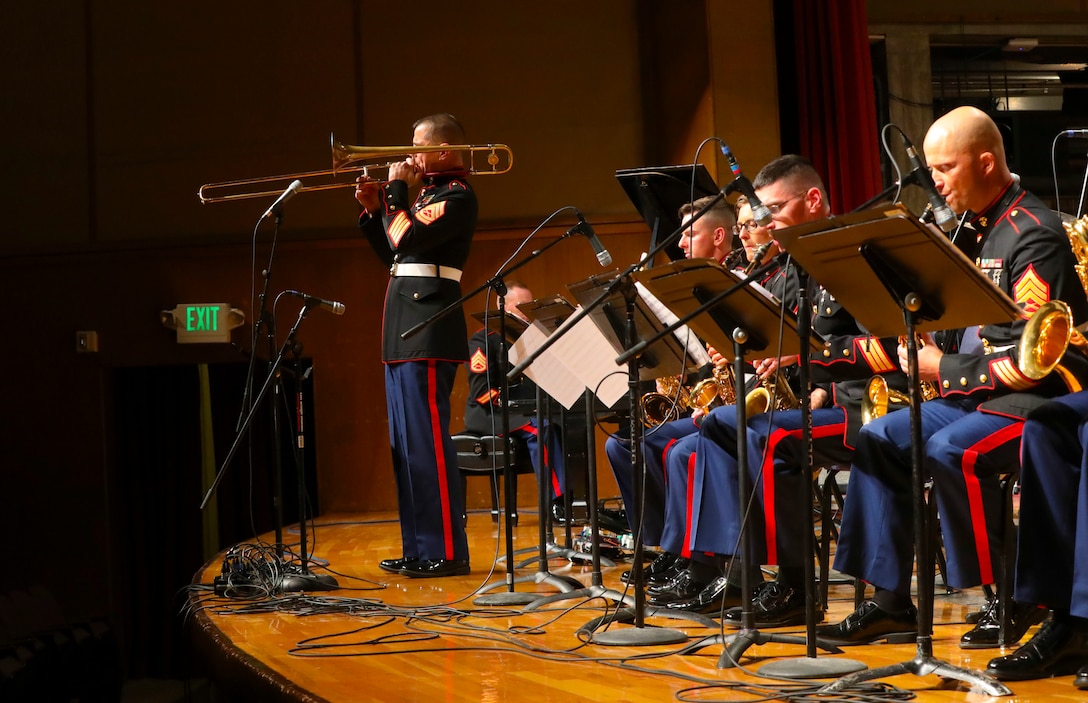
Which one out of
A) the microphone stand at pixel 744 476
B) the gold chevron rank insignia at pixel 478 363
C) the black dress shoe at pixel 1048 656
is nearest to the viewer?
the black dress shoe at pixel 1048 656

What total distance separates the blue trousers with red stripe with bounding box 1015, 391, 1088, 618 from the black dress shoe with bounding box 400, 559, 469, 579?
234 cm

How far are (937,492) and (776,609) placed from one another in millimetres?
619

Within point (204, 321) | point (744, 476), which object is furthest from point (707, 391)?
point (204, 321)

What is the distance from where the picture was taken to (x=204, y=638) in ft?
11.8

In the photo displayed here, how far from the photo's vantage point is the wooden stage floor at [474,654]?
8.07 feet

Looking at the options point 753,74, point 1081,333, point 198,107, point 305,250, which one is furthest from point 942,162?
point 198,107

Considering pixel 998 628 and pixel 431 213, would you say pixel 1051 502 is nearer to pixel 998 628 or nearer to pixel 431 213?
pixel 998 628

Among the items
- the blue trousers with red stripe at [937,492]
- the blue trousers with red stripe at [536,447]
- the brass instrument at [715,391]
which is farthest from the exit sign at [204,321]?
the blue trousers with red stripe at [937,492]

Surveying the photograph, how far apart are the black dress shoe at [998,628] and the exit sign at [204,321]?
19.2 feet

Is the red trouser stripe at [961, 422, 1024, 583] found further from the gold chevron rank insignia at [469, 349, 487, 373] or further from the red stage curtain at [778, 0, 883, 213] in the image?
the red stage curtain at [778, 0, 883, 213]

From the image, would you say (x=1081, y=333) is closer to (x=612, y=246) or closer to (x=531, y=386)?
(x=531, y=386)

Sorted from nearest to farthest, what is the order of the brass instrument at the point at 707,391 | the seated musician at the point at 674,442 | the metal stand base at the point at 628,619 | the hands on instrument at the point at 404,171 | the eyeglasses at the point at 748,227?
the metal stand base at the point at 628,619
the seated musician at the point at 674,442
the eyeglasses at the point at 748,227
the brass instrument at the point at 707,391
the hands on instrument at the point at 404,171

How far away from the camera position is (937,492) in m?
2.83

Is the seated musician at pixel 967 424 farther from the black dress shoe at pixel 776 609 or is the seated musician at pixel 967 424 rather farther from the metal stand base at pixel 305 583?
the metal stand base at pixel 305 583
